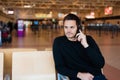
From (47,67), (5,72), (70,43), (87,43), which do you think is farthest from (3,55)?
(87,43)

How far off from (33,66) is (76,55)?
56 cm

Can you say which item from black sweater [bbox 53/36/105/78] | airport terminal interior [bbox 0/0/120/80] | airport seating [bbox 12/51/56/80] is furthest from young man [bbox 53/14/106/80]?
airport terminal interior [bbox 0/0/120/80]

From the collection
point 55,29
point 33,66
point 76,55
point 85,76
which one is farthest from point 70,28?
point 55,29

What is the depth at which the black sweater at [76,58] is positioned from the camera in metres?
2.57

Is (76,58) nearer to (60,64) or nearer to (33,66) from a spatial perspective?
(60,64)

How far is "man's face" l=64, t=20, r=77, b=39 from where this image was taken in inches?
102

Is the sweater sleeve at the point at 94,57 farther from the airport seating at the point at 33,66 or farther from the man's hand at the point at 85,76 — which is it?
the airport seating at the point at 33,66

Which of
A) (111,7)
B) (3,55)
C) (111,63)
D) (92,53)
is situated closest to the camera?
(92,53)

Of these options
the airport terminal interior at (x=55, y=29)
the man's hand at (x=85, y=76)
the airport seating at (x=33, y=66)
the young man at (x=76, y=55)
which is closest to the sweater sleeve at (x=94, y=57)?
the young man at (x=76, y=55)

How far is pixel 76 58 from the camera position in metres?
2.60

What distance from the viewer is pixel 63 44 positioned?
8.72 ft

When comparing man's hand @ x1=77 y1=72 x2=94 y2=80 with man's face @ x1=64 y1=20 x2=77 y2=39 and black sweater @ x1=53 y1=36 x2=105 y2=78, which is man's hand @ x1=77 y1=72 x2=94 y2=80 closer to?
black sweater @ x1=53 y1=36 x2=105 y2=78

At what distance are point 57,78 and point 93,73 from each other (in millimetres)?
497

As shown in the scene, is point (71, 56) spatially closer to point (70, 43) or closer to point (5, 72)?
point (70, 43)
